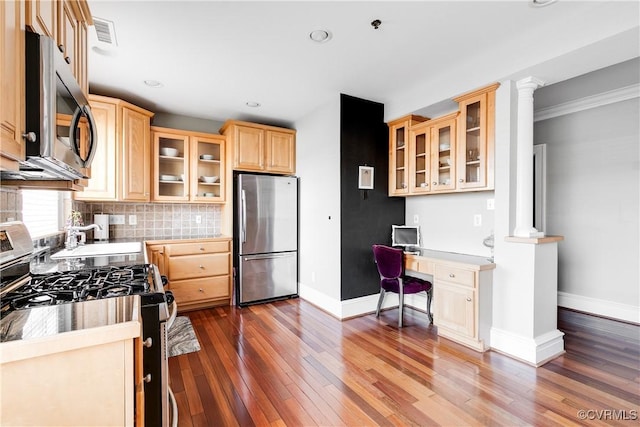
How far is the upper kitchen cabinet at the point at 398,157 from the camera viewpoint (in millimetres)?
3582

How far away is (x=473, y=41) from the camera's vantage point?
237 centimetres

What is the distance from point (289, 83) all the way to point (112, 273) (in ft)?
7.64

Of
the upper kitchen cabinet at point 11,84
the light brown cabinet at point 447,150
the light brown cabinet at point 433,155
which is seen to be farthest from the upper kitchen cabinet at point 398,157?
the upper kitchen cabinet at point 11,84

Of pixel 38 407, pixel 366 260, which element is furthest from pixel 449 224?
pixel 38 407

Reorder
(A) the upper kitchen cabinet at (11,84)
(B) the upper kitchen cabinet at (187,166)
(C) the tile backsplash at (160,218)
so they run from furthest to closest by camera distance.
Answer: (B) the upper kitchen cabinet at (187,166)
(C) the tile backsplash at (160,218)
(A) the upper kitchen cabinet at (11,84)

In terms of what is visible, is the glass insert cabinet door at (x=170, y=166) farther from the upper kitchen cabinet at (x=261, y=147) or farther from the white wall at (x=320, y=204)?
the white wall at (x=320, y=204)

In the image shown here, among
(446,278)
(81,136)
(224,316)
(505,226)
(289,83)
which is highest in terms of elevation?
(289,83)

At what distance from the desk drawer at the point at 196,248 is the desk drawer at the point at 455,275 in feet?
8.20

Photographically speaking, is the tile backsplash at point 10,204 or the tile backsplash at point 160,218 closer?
the tile backsplash at point 10,204

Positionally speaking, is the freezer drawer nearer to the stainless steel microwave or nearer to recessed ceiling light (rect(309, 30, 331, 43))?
recessed ceiling light (rect(309, 30, 331, 43))

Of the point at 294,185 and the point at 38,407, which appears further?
the point at 294,185

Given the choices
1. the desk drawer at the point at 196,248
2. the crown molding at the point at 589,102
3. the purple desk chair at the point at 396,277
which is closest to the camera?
the purple desk chair at the point at 396,277

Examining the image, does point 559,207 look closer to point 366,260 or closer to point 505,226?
point 505,226

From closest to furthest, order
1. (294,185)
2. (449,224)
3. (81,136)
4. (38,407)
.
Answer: (38,407), (81,136), (449,224), (294,185)
